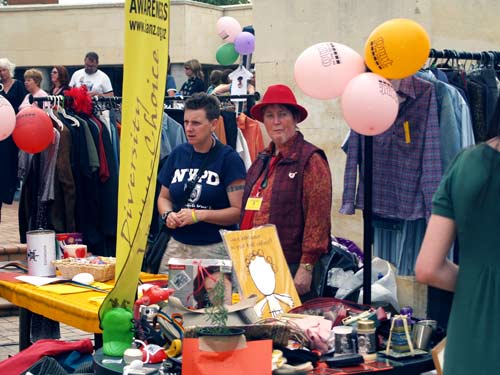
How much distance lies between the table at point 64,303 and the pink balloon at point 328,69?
4.60 ft

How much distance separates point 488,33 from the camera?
6719 mm

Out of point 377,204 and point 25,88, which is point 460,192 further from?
point 25,88

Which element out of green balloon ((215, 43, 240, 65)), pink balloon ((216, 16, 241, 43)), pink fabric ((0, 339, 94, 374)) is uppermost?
pink balloon ((216, 16, 241, 43))

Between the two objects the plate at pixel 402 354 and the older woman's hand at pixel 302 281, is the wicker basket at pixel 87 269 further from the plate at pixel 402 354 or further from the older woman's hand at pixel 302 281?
the plate at pixel 402 354

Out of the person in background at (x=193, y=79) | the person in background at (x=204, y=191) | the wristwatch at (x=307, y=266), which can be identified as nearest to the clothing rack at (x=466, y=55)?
the person in background at (x=204, y=191)

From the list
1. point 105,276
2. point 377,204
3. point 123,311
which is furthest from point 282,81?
point 123,311

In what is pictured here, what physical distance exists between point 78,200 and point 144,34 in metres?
3.86

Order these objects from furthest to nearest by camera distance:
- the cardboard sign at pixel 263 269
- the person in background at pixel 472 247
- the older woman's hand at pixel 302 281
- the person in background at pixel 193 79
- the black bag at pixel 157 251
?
the person in background at pixel 193 79 → the black bag at pixel 157 251 → the older woman's hand at pixel 302 281 → the cardboard sign at pixel 263 269 → the person in background at pixel 472 247

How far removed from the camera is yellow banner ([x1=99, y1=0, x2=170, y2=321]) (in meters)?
3.80

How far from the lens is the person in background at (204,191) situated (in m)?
5.12

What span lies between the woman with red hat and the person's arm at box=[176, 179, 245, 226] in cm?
21

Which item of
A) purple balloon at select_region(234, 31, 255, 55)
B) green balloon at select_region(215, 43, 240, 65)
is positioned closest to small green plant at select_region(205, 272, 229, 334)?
purple balloon at select_region(234, 31, 255, 55)

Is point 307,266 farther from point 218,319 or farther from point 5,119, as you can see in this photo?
point 5,119

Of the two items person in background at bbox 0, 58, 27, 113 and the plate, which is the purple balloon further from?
the plate
